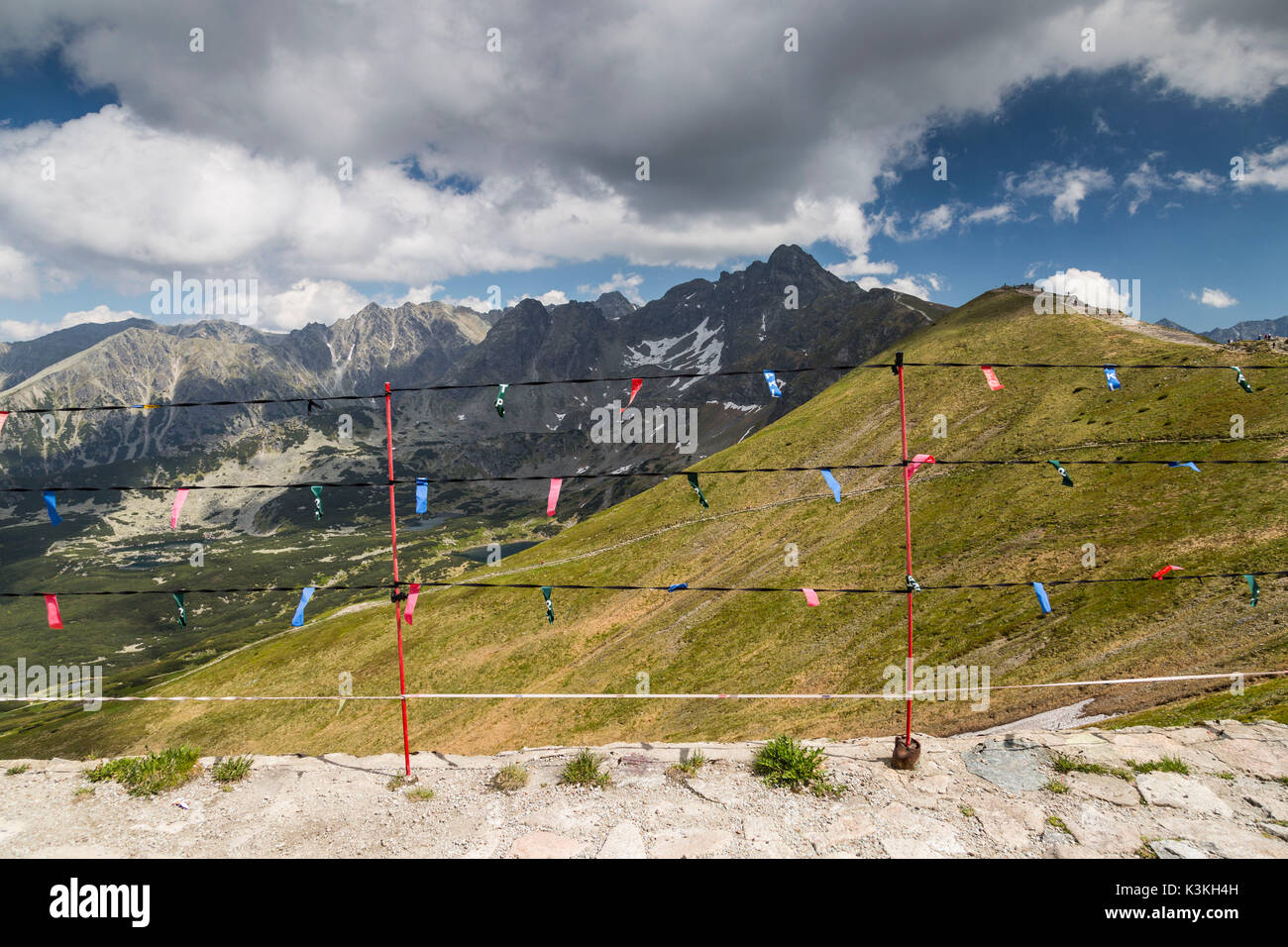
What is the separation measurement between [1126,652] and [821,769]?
18.3m

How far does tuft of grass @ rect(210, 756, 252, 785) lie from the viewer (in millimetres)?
13867

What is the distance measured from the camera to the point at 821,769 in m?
13.2

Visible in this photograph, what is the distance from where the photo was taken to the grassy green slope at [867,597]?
85.0 feet

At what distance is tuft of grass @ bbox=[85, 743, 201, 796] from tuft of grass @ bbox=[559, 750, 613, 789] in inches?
349

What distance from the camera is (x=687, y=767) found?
44.1ft

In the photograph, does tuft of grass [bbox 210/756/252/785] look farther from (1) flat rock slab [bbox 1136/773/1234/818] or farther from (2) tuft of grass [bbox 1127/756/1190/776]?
(2) tuft of grass [bbox 1127/756/1190/776]

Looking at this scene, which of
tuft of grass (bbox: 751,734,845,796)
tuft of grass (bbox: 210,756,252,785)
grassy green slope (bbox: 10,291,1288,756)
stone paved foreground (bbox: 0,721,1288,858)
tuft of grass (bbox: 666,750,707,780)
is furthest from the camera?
grassy green slope (bbox: 10,291,1288,756)

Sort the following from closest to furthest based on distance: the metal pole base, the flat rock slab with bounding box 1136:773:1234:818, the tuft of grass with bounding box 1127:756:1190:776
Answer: the flat rock slab with bounding box 1136:773:1234:818 → the tuft of grass with bounding box 1127:756:1190:776 → the metal pole base

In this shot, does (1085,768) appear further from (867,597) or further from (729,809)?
(867,597)

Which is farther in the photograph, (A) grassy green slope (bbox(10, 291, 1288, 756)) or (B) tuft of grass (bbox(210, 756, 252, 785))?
(A) grassy green slope (bbox(10, 291, 1288, 756))

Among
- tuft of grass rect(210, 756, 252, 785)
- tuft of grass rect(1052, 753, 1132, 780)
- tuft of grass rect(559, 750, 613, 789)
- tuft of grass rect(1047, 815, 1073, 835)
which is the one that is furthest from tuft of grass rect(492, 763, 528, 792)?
tuft of grass rect(1052, 753, 1132, 780)

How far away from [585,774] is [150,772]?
10.6m

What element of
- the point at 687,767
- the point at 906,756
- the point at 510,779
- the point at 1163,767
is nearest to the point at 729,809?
the point at 687,767
